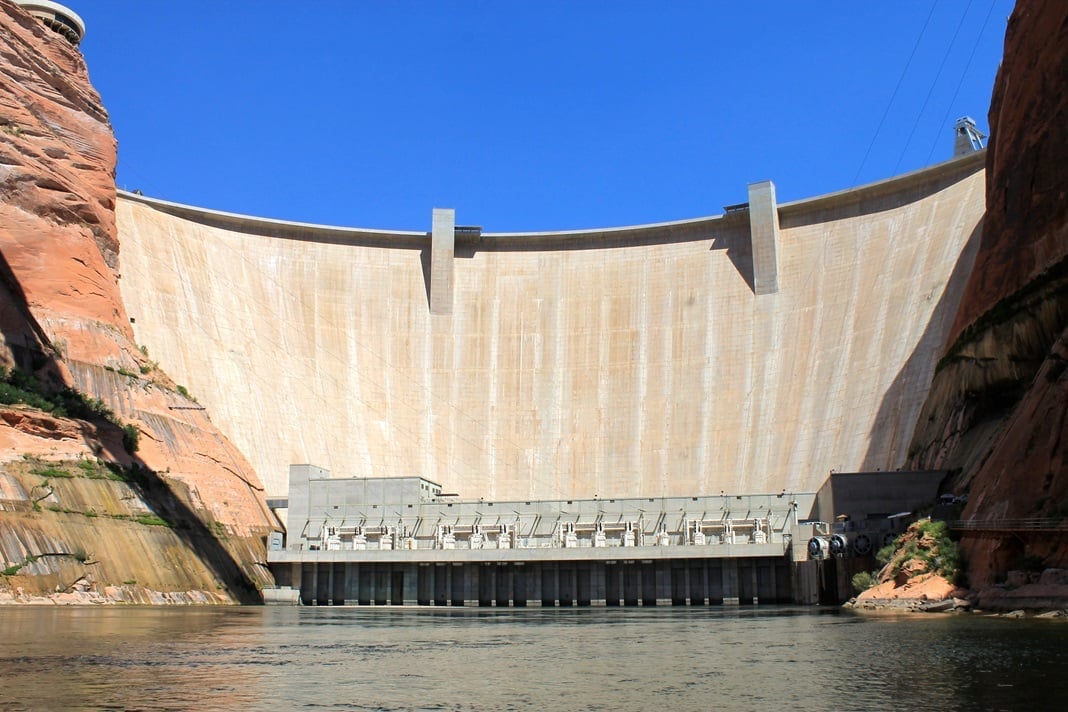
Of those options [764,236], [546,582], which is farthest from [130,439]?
[764,236]

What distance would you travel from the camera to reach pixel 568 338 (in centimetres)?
6438

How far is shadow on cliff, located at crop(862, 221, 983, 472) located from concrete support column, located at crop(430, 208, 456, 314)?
26.9m

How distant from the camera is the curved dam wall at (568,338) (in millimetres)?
55750

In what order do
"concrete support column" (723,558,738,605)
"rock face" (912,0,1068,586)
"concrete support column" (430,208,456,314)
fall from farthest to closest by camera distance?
"concrete support column" (430,208,456,314) → "concrete support column" (723,558,738,605) → "rock face" (912,0,1068,586)

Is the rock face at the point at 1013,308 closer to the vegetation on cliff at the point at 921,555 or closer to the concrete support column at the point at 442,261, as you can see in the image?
the vegetation on cliff at the point at 921,555

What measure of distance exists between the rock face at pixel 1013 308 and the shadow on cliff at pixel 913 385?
4.06m

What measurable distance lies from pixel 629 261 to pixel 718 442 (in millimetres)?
13939

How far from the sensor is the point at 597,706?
1213 cm

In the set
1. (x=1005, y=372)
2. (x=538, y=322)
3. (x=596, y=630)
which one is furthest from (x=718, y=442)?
(x=596, y=630)

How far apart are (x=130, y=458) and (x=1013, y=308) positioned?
35210mm

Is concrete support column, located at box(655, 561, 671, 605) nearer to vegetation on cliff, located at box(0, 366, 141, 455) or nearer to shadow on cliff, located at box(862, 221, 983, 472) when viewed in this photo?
shadow on cliff, located at box(862, 221, 983, 472)

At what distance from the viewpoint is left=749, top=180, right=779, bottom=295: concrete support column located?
61.7m

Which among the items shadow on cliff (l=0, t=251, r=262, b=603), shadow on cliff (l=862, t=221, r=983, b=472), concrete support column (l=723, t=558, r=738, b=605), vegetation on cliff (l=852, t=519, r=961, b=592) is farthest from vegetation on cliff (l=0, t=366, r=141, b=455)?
shadow on cliff (l=862, t=221, r=983, b=472)

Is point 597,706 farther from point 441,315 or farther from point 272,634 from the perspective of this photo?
point 441,315
